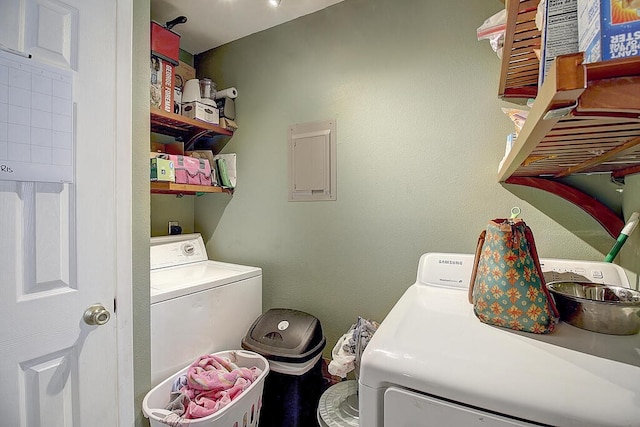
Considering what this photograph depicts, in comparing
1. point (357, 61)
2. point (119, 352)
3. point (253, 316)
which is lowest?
point (253, 316)

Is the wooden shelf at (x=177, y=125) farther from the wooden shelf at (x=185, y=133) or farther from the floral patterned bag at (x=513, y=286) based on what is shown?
the floral patterned bag at (x=513, y=286)

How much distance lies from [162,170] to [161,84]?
567 millimetres

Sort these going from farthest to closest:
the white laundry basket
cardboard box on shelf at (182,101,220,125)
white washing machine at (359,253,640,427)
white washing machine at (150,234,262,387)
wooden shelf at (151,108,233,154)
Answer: cardboard box on shelf at (182,101,220,125)
wooden shelf at (151,108,233,154)
white washing machine at (150,234,262,387)
the white laundry basket
white washing machine at (359,253,640,427)

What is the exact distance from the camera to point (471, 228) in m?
1.51

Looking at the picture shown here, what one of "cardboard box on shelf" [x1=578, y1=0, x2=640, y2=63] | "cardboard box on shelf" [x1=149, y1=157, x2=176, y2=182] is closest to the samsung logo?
"cardboard box on shelf" [x1=578, y1=0, x2=640, y2=63]

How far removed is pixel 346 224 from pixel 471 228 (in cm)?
70

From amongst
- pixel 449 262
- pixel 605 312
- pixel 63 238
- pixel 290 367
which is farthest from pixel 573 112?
pixel 290 367

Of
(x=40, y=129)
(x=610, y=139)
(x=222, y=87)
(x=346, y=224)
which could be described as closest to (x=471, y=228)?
(x=346, y=224)

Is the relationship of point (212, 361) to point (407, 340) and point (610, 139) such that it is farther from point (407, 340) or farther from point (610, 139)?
point (610, 139)

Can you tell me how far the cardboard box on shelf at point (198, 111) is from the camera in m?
2.00

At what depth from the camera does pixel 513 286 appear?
0.83 meters

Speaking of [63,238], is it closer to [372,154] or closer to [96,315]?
[96,315]

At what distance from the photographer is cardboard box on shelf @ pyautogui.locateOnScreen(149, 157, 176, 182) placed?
1770 millimetres

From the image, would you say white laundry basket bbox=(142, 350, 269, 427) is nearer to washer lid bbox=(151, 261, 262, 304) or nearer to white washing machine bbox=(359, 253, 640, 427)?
washer lid bbox=(151, 261, 262, 304)
